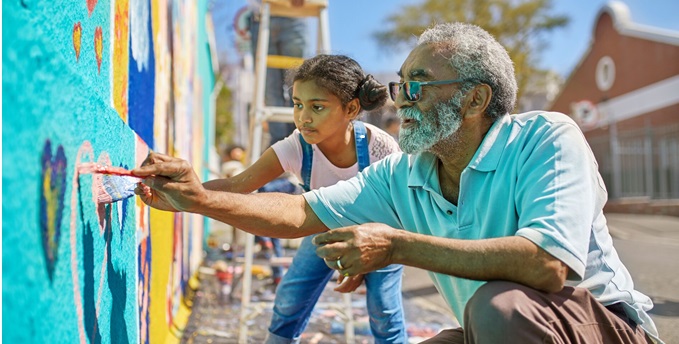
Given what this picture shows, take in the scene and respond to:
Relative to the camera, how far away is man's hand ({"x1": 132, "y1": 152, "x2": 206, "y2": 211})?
1730mm

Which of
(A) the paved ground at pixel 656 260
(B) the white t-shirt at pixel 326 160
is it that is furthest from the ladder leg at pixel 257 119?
(A) the paved ground at pixel 656 260

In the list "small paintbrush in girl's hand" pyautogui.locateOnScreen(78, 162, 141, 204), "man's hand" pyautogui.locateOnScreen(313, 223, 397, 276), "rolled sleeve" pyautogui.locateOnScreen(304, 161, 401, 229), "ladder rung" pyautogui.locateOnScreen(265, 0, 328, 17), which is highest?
"ladder rung" pyautogui.locateOnScreen(265, 0, 328, 17)

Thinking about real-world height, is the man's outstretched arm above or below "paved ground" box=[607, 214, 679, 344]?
above

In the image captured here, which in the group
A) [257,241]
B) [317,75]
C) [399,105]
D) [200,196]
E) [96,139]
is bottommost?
[257,241]

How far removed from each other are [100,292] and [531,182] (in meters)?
1.24

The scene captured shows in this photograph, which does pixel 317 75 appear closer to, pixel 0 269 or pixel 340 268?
pixel 340 268

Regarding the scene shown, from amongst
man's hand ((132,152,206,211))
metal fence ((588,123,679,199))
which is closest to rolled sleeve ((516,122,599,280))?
man's hand ((132,152,206,211))

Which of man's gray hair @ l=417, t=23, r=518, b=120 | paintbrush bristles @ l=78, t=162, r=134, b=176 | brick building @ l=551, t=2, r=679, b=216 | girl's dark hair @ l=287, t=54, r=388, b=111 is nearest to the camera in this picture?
paintbrush bristles @ l=78, t=162, r=134, b=176

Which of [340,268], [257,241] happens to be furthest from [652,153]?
[340,268]

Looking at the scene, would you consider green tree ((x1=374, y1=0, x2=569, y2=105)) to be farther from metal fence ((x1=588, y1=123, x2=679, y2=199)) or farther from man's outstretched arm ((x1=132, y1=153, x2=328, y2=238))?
man's outstretched arm ((x1=132, y1=153, x2=328, y2=238))

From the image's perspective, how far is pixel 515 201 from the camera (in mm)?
1951

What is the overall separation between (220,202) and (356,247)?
51cm

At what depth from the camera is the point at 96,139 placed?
1.74 m

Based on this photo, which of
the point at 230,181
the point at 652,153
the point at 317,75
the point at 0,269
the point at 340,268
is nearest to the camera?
the point at 0,269
